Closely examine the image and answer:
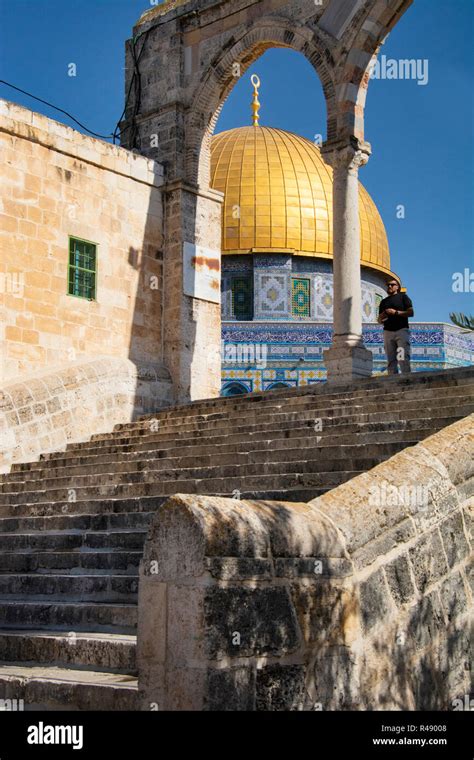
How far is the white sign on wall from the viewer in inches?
525

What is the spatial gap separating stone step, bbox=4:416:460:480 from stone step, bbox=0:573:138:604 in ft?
7.01

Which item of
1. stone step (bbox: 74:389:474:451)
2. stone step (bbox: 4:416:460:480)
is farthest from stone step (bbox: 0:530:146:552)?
stone step (bbox: 74:389:474:451)

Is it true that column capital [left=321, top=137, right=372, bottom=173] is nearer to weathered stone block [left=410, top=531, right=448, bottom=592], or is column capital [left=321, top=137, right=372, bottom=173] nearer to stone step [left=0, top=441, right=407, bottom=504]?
stone step [left=0, top=441, right=407, bottom=504]

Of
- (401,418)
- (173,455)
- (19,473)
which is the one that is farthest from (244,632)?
(19,473)

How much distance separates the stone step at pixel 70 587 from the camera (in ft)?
18.6

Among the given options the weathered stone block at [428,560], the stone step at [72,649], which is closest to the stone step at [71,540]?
the stone step at [72,649]

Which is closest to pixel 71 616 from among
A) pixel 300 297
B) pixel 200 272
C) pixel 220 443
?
pixel 220 443

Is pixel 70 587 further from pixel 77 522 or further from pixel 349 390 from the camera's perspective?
pixel 349 390

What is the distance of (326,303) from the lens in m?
32.5

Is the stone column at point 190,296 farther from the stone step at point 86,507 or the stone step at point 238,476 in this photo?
the stone step at point 86,507

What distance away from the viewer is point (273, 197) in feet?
106

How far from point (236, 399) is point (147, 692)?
7.37m

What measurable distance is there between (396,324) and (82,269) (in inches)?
164

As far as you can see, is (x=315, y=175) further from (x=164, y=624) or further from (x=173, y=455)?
(x=164, y=624)
